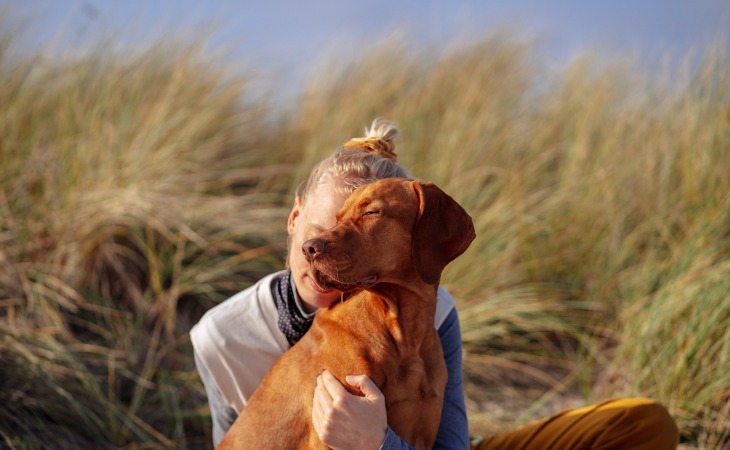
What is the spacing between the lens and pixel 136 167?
4.69 meters

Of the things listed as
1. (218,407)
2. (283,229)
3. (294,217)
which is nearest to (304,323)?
(294,217)

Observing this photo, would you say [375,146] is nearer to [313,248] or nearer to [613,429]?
[313,248]

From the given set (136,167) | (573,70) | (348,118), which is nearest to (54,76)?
(136,167)

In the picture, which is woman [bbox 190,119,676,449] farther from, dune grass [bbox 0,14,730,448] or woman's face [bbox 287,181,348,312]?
dune grass [bbox 0,14,730,448]

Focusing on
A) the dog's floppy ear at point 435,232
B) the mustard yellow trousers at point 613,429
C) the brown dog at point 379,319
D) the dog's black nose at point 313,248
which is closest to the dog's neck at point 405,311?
the brown dog at point 379,319

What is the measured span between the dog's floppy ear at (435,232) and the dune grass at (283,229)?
1908 millimetres

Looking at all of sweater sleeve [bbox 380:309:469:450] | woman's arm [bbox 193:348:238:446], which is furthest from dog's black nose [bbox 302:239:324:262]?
woman's arm [bbox 193:348:238:446]

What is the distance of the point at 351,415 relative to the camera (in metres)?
1.99

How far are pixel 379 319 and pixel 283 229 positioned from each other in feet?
9.28

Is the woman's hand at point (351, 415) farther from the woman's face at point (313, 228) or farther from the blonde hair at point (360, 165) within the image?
the blonde hair at point (360, 165)

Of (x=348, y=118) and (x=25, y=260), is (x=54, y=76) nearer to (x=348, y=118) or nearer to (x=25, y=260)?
(x=25, y=260)

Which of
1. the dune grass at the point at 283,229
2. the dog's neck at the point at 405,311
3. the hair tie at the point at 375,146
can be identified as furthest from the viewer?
the dune grass at the point at 283,229

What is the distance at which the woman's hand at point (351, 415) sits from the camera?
2.00 m

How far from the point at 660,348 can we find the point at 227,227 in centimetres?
253
